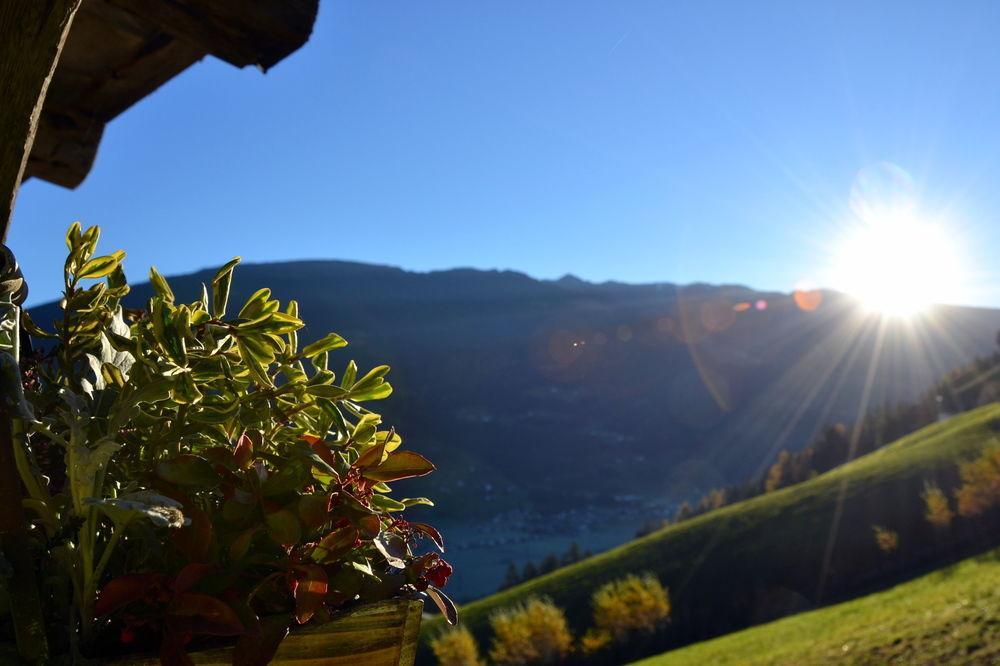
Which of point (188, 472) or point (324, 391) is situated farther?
point (324, 391)

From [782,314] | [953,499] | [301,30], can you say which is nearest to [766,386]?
[782,314]

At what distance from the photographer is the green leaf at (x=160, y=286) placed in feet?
3.37

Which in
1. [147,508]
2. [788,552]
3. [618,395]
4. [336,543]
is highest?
[147,508]

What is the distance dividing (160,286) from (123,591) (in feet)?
1.49

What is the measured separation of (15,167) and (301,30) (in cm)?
174

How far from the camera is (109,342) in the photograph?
103cm

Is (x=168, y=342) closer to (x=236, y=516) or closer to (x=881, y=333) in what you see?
(x=236, y=516)

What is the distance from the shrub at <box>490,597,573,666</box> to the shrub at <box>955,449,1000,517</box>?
17.4 meters

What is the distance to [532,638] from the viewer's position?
86.5ft

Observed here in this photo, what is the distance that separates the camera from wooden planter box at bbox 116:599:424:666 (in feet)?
2.85

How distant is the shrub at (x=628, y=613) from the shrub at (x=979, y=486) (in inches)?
520

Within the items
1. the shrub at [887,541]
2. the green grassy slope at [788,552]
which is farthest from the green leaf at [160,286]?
the shrub at [887,541]

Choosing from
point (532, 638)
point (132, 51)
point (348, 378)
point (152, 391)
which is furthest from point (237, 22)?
point (532, 638)

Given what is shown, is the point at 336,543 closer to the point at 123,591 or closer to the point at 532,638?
the point at 123,591
